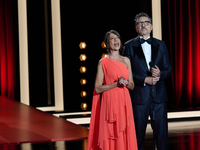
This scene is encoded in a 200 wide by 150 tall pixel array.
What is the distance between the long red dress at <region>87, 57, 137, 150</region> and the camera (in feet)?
8.88

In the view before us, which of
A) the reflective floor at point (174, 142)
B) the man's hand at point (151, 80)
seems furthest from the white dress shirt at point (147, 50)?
the reflective floor at point (174, 142)

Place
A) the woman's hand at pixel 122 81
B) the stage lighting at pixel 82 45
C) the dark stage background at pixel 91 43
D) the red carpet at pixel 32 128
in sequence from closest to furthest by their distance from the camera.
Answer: the woman's hand at pixel 122 81 → the red carpet at pixel 32 128 → the dark stage background at pixel 91 43 → the stage lighting at pixel 82 45

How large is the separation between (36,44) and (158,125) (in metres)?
5.08

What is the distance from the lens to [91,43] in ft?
25.8

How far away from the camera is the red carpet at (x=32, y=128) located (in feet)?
13.6

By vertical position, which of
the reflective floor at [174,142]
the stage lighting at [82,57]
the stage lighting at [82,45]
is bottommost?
the reflective floor at [174,142]

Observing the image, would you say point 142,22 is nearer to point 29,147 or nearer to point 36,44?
point 29,147

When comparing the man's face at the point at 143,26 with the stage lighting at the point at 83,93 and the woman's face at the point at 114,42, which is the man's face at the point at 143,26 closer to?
the woman's face at the point at 114,42

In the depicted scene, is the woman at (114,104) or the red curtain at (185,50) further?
the red curtain at (185,50)

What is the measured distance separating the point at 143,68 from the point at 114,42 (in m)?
0.33

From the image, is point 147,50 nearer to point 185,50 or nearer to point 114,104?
point 114,104

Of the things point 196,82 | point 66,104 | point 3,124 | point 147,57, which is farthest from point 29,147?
point 196,82

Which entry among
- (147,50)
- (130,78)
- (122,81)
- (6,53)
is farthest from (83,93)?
(122,81)

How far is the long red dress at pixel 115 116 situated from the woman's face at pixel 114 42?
0.30ft
